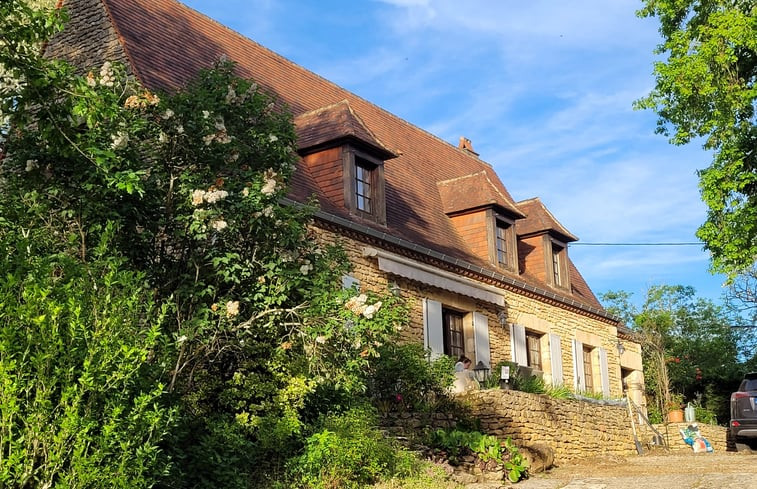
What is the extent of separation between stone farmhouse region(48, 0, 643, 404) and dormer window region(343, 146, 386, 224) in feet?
0.08

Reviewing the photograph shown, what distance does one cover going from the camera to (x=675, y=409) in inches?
883

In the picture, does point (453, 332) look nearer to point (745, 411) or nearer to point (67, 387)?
point (745, 411)

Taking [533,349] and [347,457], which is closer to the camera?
[347,457]

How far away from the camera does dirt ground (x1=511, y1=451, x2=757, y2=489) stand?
387 inches

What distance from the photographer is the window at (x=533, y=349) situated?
18.4 m

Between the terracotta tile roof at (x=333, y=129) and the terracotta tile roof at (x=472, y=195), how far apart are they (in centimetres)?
328

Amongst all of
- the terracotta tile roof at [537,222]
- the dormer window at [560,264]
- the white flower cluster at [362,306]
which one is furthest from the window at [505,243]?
the white flower cluster at [362,306]

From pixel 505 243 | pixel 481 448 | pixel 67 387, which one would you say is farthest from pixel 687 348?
pixel 67 387

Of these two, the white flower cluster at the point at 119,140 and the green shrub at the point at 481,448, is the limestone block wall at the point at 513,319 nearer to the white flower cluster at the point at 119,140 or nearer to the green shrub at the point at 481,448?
the green shrub at the point at 481,448

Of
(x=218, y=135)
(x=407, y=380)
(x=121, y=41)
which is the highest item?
(x=121, y=41)

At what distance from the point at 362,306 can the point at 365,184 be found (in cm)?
686

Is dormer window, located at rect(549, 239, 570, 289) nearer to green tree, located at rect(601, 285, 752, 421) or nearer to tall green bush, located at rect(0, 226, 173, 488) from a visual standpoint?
green tree, located at rect(601, 285, 752, 421)

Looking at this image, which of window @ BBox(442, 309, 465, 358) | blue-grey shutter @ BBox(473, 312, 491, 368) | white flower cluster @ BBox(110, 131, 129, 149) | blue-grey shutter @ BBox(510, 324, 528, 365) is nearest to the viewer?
white flower cluster @ BBox(110, 131, 129, 149)

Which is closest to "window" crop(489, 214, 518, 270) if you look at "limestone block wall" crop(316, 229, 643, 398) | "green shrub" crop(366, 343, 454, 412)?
"limestone block wall" crop(316, 229, 643, 398)
